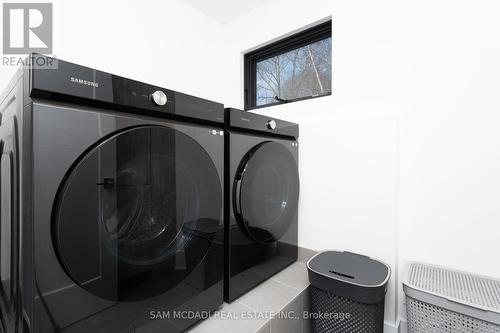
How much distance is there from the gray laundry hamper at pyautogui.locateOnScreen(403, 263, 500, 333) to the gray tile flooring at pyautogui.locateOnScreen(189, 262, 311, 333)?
49 centimetres

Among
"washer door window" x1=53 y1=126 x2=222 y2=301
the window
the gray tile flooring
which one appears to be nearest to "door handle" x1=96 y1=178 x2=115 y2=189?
"washer door window" x1=53 y1=126 x2=222 y2=301

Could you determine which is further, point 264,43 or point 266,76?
point 266,76

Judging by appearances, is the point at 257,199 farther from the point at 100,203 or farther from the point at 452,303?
the point at 452,303

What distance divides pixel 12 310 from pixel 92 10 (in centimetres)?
147

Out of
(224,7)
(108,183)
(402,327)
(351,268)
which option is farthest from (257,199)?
(224,7)

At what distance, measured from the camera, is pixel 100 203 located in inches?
26.3

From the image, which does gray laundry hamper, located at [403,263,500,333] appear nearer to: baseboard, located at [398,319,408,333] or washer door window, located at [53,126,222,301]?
baseboard, located at [398,319,408,333]

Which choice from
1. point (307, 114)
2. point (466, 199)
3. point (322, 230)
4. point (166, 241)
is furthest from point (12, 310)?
point (466, 199)

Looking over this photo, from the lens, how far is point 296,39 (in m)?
1.78

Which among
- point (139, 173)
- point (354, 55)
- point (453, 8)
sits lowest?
point (139, 173)

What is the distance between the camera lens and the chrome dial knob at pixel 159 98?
79cm

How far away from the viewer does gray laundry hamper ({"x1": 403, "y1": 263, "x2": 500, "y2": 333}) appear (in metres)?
0.83

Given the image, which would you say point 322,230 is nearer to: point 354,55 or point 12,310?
point 354,55

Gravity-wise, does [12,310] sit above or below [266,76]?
below
